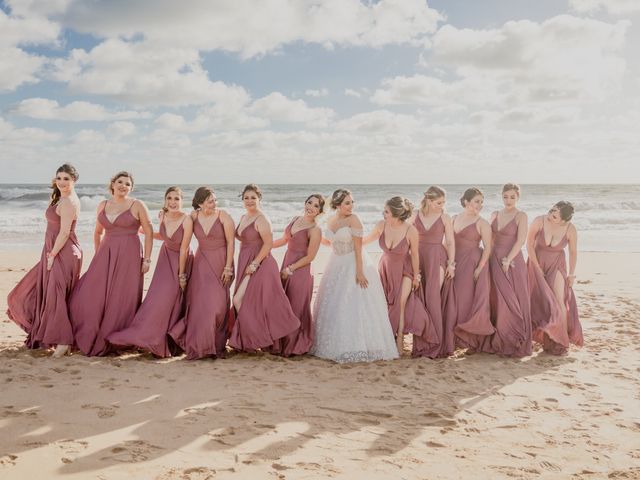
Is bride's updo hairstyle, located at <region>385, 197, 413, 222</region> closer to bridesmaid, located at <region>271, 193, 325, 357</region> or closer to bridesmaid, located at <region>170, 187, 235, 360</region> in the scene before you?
bridesmaid, located at <region>271, 193, 325, 357</region>

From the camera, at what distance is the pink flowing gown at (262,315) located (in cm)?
602

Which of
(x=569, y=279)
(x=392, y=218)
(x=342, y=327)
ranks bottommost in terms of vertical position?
(x=342, y=327)

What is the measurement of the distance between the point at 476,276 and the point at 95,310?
14.1 feet

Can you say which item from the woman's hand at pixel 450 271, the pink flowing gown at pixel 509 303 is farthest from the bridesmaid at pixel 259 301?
the pink flowing gown at pixel 509 303

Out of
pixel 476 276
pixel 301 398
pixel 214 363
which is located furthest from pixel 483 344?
pixel 214 363

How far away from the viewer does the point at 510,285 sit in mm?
6484

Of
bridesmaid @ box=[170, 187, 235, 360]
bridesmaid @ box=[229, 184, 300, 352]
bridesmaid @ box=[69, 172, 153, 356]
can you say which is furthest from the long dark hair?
bridesmaid @ box=[229, 184, 300, 352]

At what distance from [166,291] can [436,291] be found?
9.89ft

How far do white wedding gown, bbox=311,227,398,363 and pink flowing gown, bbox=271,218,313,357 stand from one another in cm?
12

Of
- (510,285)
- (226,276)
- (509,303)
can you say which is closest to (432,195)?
(510,285)

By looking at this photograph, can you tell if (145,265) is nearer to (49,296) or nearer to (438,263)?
(49,296)

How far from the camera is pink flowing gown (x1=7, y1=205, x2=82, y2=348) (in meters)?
5.93

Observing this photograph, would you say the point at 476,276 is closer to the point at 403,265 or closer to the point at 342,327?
the point at 403,265

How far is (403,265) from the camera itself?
636cm
